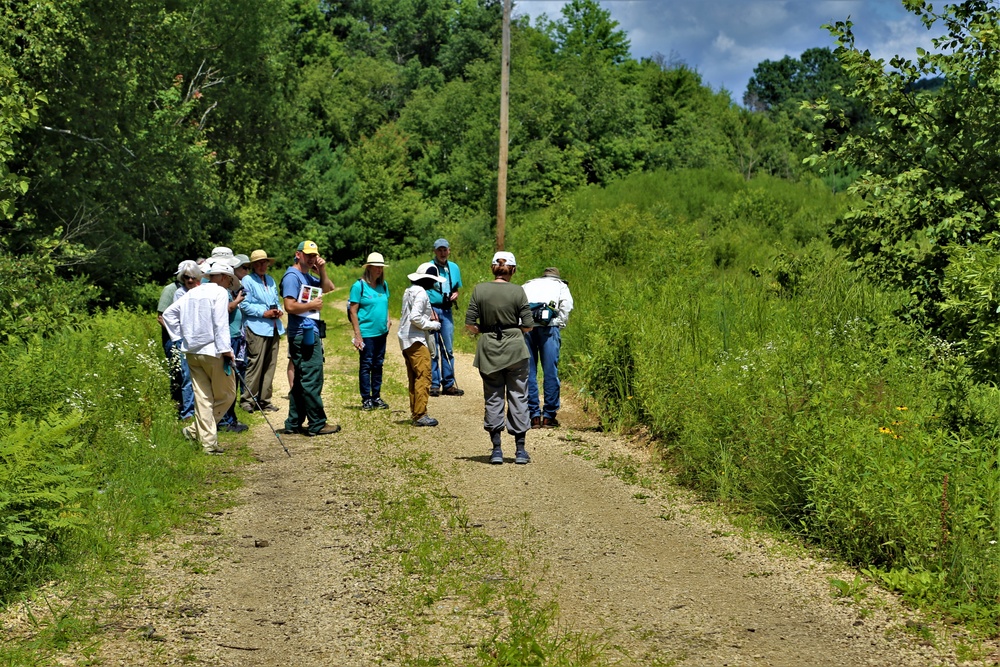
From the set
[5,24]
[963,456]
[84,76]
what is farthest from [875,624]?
[84,76]

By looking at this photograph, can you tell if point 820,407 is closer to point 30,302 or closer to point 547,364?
point 547,364

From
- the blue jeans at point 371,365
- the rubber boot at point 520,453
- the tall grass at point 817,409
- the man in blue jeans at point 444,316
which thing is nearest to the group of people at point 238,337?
the blue jeans at point 371,365

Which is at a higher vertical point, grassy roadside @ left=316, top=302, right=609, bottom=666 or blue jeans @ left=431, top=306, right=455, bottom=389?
blue jeans @ left=431, top=306, right=455, bottom=389

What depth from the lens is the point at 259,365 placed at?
40.4ft

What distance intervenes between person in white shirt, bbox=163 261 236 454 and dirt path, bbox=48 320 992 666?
0.95m

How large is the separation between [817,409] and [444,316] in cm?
718

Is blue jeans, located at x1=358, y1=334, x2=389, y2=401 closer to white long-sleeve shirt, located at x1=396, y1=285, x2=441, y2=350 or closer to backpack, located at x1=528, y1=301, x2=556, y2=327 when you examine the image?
white long-sleeve shirt, located at x1=396, y1=285, x2=441, y2=350

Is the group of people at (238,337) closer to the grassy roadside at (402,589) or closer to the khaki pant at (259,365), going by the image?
the khaki pant at (259,365)

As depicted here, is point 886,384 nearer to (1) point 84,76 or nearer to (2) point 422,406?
(2) point 422,406

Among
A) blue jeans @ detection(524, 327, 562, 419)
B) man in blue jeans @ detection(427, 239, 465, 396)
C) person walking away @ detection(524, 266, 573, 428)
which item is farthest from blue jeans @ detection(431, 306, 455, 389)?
person walking away @ detection(524, 266, 573, 428)

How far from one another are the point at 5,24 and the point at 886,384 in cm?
1333

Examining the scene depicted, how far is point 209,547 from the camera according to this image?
22.4ft

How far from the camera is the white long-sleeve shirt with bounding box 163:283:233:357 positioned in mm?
9656

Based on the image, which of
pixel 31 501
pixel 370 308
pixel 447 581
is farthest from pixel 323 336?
pixel 447 581
